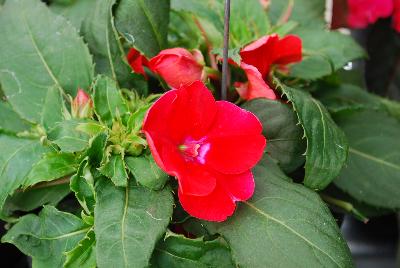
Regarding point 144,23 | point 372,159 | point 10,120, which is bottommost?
point 372,159

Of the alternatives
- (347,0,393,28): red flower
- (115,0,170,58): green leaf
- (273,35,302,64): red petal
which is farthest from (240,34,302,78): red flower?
(347,0,393,28): red flower

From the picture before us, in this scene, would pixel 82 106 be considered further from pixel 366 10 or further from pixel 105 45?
pixel 366 10

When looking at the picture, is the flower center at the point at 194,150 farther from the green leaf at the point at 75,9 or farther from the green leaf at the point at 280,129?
the green leaf at the point at 75,9

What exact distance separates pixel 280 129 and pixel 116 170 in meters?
0.20

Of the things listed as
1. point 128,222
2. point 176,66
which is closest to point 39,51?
point 176,66

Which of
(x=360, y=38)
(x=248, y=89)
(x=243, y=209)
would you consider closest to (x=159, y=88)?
(x=248, y=89)

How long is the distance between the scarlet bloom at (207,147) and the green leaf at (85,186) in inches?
3.5

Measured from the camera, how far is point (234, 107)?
607 millimetres

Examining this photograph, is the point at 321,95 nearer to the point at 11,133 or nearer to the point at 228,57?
the point at 228,57

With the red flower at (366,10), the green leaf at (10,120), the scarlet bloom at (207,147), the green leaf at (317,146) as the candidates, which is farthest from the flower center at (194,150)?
the red flower at (366,10)

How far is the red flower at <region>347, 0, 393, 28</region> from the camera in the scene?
1083 millimetres

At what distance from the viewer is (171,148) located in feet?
1.93

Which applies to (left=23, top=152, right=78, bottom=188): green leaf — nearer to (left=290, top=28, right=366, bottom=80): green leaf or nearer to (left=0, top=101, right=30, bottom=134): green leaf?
(left=0, top=101, right=30, bottom=134): green leaf

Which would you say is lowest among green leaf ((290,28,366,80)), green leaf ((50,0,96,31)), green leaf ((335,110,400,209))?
green leaf ((335,110,400,209))
